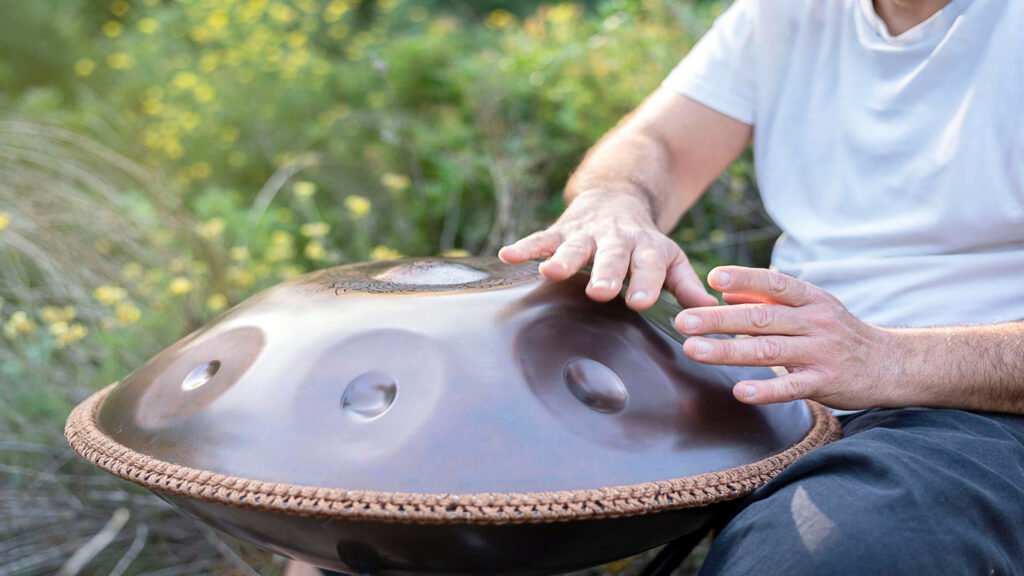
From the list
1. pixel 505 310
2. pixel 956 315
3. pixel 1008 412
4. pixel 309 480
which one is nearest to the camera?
pixel 309 480

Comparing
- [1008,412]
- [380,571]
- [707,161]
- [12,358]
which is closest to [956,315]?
[1008,412]

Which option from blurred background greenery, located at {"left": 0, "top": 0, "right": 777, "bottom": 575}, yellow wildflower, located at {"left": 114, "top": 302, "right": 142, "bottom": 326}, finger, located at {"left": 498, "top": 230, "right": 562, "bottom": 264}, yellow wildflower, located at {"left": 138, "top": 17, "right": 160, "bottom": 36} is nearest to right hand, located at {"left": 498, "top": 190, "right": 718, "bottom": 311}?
finger, located at {"left": 498, "top": 230, "right": 562, "bottom": 264}

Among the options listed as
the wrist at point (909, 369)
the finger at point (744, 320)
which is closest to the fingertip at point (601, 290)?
the finger at point (744, 320)

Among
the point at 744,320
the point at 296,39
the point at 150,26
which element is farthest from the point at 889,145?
the point at 150,26

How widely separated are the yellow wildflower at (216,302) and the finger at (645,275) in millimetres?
1644

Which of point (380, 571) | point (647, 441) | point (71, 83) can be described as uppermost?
point (647, 441)

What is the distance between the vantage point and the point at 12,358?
2.40 m

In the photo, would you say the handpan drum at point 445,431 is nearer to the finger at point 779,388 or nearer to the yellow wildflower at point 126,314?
the finger at point 779,388

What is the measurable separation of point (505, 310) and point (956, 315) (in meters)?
0.71

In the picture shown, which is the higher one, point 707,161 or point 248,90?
point 707,161

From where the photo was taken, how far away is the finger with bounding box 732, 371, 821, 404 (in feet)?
3.63

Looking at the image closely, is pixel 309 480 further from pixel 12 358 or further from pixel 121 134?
pixel 121 134

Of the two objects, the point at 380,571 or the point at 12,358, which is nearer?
the point at 380,571

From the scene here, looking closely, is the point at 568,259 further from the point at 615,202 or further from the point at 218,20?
the point at 218,20
